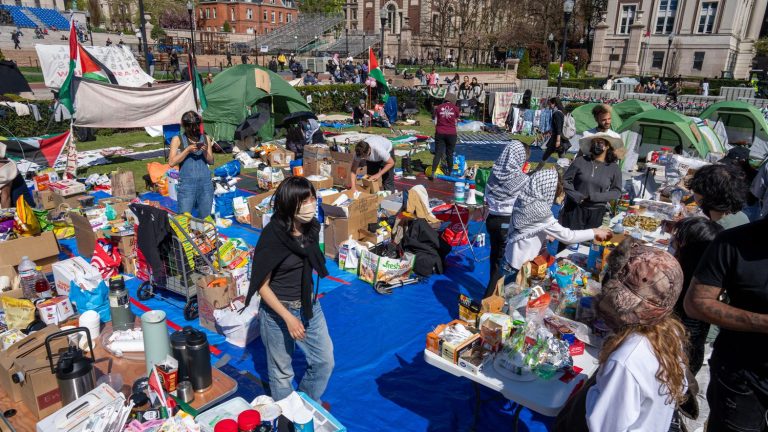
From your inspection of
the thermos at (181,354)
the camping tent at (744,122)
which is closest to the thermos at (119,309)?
the thermos at (181,354)

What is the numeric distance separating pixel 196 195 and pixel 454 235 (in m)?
3.93

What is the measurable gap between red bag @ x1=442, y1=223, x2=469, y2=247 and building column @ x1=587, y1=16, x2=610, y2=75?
152ft

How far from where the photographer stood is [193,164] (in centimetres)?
634

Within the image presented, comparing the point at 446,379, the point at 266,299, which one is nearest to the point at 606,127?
the point at 446,379

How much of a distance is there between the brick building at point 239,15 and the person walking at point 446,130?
65436 mm

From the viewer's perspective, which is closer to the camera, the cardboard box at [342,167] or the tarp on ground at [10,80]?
the cardboard box at [342,167]

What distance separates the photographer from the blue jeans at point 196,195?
6.43 m

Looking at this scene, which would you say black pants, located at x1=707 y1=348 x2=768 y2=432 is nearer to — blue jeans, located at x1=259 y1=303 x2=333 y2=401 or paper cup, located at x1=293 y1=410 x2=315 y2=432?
paper cup, located at x1=293 y1=410 x2=315 y2=432

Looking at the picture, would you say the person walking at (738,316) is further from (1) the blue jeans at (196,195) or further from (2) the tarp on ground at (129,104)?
(2) the tarp on ground at (129,104)

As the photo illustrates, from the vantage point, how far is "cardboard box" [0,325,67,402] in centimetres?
290

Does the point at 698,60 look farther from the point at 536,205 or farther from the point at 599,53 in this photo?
the point at 536,205

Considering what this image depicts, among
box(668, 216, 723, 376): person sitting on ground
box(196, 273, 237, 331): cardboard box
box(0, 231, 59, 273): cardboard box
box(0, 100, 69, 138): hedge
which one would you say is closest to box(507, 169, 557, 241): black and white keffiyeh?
box(668, 216, 723, 376): person sitting on ground

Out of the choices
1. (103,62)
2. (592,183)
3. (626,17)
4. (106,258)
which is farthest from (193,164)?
(626,17)

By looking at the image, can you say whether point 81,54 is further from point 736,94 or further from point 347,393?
point 736,94
